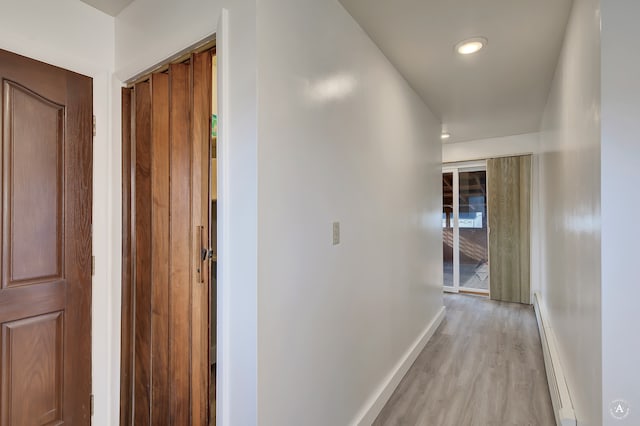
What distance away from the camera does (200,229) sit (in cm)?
150

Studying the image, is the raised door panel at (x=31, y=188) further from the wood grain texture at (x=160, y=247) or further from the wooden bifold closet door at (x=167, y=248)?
the wood grain texture at (x=160, y=247)

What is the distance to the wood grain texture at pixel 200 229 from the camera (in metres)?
1.47

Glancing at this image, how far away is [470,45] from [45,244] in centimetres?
272

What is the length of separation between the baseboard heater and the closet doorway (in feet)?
6.53

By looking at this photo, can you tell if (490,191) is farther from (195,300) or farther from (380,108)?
(195,300)

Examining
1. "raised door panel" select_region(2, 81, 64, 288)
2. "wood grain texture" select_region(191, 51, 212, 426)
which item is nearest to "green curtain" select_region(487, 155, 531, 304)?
"wood grain texture" select_region(191, 51, 212, 426)

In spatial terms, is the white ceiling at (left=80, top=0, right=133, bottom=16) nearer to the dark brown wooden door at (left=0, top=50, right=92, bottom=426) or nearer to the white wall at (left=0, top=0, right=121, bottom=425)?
the white wall at (left=0, top=0, right=121, bottom=425)

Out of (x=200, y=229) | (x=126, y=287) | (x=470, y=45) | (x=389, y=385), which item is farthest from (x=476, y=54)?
(x=126, y=287)

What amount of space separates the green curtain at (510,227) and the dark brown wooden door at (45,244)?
492 centimetres

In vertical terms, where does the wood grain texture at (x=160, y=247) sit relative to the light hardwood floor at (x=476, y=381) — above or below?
above

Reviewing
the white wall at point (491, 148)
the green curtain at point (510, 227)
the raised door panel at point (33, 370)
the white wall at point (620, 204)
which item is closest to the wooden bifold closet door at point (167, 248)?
the raised door panel at point (33, 370)

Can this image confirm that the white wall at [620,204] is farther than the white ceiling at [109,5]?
No

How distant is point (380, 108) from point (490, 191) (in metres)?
3.38

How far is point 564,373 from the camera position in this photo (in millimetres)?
2125
